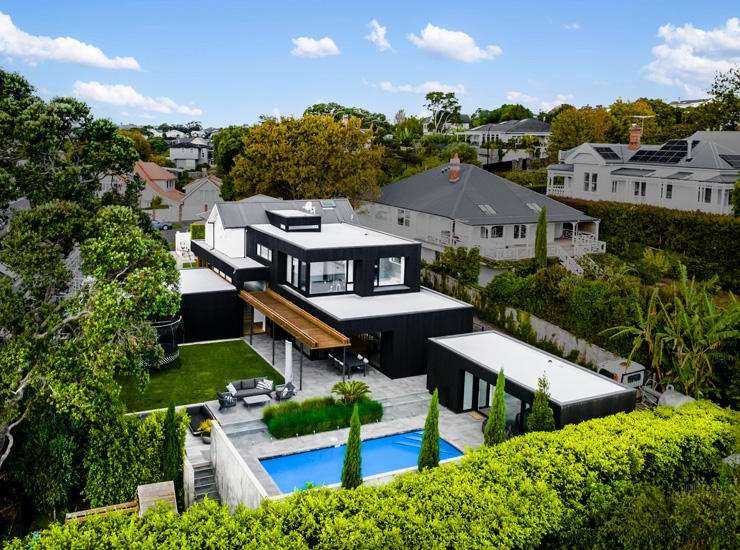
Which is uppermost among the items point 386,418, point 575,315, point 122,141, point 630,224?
point 122,141

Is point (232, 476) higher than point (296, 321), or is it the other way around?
point (296, 321)

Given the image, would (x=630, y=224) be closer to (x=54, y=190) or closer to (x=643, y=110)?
(x=54, y=190)

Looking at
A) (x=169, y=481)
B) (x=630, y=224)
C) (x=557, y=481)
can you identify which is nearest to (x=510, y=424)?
(x=557, y=481)

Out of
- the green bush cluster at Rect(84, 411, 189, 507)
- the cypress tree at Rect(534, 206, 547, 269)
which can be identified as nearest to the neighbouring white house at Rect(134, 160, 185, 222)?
the cypress tree at Rect(534, 206, 547, 269)

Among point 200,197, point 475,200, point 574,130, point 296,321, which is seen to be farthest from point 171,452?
point 200,197

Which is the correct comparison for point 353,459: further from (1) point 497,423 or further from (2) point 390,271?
(2) point 390,271

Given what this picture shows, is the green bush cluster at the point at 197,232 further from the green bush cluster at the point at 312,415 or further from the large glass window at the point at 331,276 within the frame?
the green bush cluster at the point at 312,415
